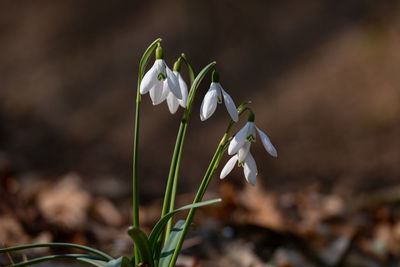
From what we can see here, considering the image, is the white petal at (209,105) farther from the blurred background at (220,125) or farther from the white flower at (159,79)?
the blurred background at (220,125)

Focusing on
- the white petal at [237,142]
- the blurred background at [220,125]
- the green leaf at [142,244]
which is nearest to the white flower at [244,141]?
the white petal at [237,142]

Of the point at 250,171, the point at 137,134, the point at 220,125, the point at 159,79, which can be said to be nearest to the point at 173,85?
the point at 159,79

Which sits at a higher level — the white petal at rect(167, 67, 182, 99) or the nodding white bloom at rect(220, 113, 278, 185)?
the white petal at rect(167, 67, 182, 99)

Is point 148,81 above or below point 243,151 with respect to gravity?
above

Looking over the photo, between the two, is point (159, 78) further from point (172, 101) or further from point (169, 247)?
point (169, 247)

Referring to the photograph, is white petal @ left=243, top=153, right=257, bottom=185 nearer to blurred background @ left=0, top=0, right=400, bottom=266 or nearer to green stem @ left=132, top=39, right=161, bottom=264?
green stem @ left=132, top=39, right=161, bottom=264

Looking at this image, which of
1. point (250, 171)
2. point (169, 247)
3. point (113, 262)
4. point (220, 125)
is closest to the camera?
point (113, 262)

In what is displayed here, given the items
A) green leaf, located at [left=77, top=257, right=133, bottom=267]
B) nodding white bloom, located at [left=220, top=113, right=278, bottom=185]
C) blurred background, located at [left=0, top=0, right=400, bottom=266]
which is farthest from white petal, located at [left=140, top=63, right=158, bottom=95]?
blurred background, located at [left=0, top=0, right=400, bottom=266]

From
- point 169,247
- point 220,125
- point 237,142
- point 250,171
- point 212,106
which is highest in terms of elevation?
point 212,106
